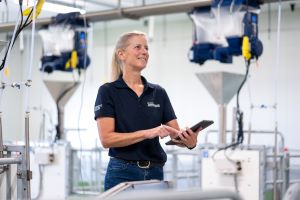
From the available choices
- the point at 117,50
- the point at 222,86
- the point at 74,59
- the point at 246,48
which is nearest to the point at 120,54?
the point at 117,50

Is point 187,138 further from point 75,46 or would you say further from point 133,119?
point 75,46

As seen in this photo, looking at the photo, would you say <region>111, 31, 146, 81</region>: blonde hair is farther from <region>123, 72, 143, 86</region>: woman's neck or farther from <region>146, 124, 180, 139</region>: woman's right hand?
<region>146, 124, 180, 139</region>: woman's right hand

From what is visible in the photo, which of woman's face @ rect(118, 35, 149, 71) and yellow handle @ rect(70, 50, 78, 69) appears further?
yellow handle @ rect(70, 50, 78, 69)

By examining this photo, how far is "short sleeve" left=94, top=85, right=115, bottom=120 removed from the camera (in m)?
2.63

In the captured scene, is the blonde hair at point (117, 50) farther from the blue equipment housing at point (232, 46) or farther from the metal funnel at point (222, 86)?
the metal funnel at point (222, 86)

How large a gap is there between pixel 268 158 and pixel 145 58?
304 cm

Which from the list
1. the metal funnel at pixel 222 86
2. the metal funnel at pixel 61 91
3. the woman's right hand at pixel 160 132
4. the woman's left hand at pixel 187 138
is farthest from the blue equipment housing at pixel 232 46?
the woman's right hand at pixel 160 132

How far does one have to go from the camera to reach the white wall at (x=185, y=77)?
9.16 m

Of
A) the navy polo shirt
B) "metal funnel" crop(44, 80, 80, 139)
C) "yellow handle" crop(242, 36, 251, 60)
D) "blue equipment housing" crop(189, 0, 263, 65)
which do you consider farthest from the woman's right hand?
"metal funnel" crop(44, 80, 80, 139)

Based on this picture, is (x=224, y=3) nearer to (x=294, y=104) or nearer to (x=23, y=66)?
(x=294, y=104)

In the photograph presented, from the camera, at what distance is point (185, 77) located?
1046 cm

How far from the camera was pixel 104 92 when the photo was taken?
8.79ft

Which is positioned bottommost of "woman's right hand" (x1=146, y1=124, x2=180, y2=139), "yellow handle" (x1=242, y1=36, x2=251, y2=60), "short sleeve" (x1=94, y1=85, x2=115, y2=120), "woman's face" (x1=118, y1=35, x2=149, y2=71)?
"woman's right hand" (x1=146, y1=124, x2=180, y2=139)

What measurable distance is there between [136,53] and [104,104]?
299 mm
